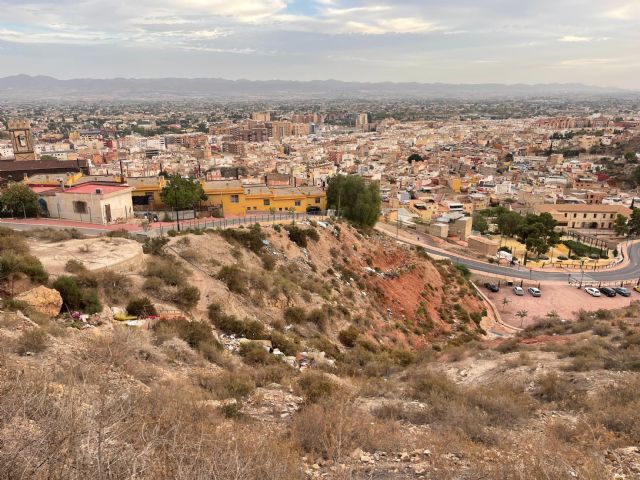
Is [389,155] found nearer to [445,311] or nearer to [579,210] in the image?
[579,210]

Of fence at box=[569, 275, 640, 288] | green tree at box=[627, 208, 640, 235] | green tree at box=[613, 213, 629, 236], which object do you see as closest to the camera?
fence at box=[569, 275, 640, 288]

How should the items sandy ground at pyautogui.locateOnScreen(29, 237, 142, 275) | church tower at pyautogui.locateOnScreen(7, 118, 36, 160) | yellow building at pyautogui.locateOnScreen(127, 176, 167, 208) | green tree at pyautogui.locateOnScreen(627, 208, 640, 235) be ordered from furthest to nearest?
1. green tree at pyautogui.locateOnScreen(627, 208, 640, 235)
2. church tower at pyautogui.locateOnScreen(7, 118, 36, 160)
3. yellow building at pyautogui.locateOnScreen(127, 176, 167, 208)
4. sandy ground at pyautogui.locateOnScreen(29, 237, 142, 275)

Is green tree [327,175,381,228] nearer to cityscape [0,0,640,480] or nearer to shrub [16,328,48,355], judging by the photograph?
cityscape [0,0,640,480]

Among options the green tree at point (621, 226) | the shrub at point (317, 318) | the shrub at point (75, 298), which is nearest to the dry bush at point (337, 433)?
the shrub at point (75, 298)

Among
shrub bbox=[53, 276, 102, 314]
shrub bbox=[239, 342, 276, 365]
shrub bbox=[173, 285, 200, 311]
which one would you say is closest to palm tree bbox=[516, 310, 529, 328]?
shrub bbox=[239, 342, 276, 365]

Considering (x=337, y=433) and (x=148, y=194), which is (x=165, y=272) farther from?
(x=148, y=194)

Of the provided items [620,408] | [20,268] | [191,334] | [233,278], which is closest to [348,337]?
[233,278]
